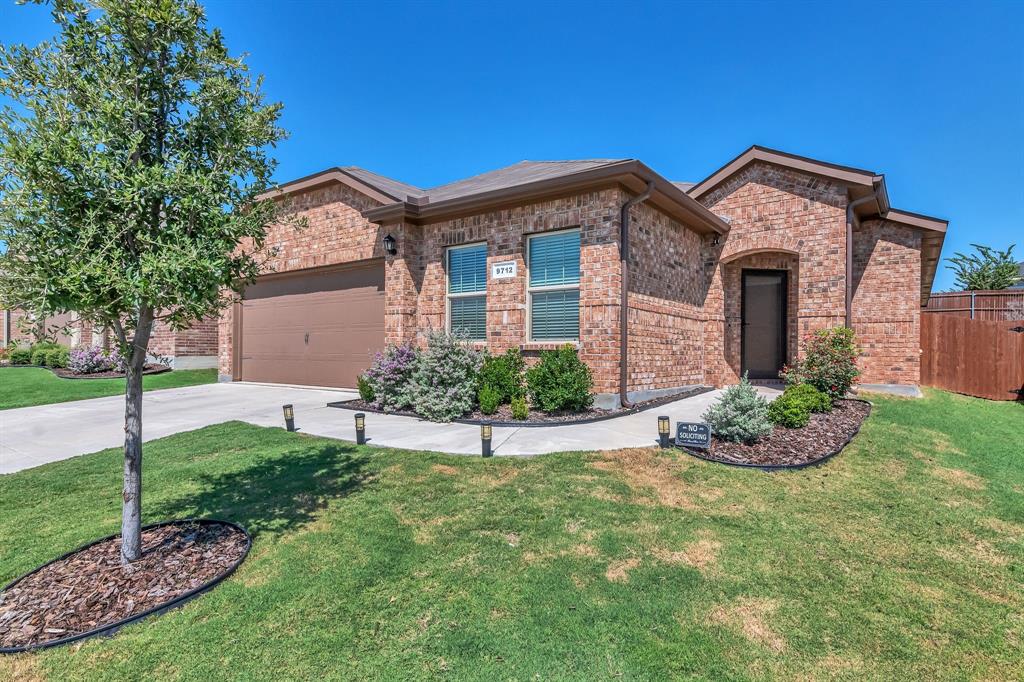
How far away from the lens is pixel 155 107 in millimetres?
2959

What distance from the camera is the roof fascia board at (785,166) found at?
355 inches

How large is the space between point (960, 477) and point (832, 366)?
10.4 feet

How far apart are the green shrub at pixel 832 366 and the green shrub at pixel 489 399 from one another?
5.21m

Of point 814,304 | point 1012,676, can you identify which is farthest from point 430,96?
point 1012,676

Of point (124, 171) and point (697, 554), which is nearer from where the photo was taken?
point (124, 171)

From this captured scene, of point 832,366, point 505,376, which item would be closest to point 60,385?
point 505,376

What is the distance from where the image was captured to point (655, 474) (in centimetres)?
475

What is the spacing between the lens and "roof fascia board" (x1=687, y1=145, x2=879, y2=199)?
9.01 m

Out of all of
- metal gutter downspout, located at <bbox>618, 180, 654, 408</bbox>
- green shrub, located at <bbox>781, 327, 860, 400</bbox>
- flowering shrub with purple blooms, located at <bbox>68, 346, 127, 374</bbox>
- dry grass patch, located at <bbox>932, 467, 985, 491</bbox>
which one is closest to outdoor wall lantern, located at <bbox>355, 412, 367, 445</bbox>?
metal gutter downspout, located at <bbox>618, 180, 654, 408</bbox>

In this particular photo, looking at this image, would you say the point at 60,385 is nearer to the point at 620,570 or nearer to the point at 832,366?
the point at 620,570

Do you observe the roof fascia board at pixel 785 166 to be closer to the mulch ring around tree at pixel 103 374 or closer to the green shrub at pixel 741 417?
the green shrub at pixel 741 417

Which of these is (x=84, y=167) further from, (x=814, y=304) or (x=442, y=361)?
(x=814, y=304)

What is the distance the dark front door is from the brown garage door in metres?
8.59

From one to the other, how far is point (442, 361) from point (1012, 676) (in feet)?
23.0
